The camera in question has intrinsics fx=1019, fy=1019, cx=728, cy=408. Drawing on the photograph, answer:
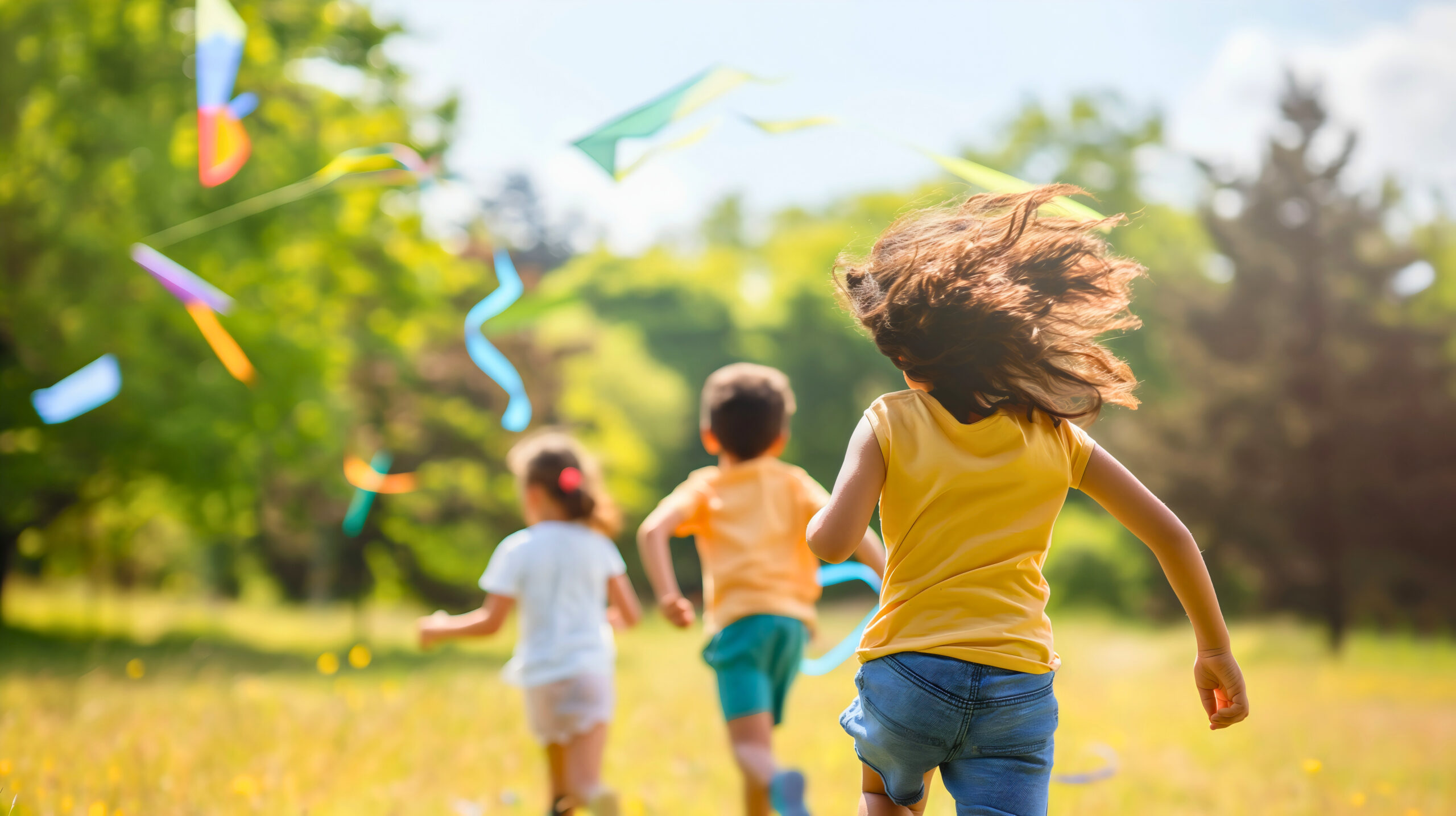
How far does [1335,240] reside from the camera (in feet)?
57.6

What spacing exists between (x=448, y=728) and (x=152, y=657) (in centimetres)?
631

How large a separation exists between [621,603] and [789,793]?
1.13 m

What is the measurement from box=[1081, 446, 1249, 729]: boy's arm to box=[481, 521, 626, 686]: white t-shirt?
1994 mm

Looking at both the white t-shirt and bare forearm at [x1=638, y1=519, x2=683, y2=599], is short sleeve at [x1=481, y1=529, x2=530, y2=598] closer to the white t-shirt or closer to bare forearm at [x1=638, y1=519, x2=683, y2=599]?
the white t-shirt

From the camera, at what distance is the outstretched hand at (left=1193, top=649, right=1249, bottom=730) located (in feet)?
7.09

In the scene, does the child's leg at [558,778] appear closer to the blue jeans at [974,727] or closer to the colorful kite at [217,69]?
the blue jeans at [974,727]

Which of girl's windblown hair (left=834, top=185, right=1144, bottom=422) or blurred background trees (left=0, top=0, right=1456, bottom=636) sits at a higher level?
girl's windblown hair (left=834, top=185, right=1144, bottom=422)

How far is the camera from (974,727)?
2068 millimetres

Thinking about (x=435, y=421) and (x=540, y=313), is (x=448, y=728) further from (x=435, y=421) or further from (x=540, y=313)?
(x=435, y=421)

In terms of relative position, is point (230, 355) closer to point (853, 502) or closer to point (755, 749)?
point (755, 749)

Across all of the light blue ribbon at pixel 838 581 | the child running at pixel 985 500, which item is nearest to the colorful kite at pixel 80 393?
the light blue ribbon at pixel 838 581

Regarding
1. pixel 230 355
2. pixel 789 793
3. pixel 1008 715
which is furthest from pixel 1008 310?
pixel 230 355

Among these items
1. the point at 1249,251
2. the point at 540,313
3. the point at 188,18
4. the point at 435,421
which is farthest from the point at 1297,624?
the point at 188,18

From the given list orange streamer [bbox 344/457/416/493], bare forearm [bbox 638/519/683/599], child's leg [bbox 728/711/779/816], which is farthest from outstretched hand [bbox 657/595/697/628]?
orange streamer [bbox 344/457/416/493]
